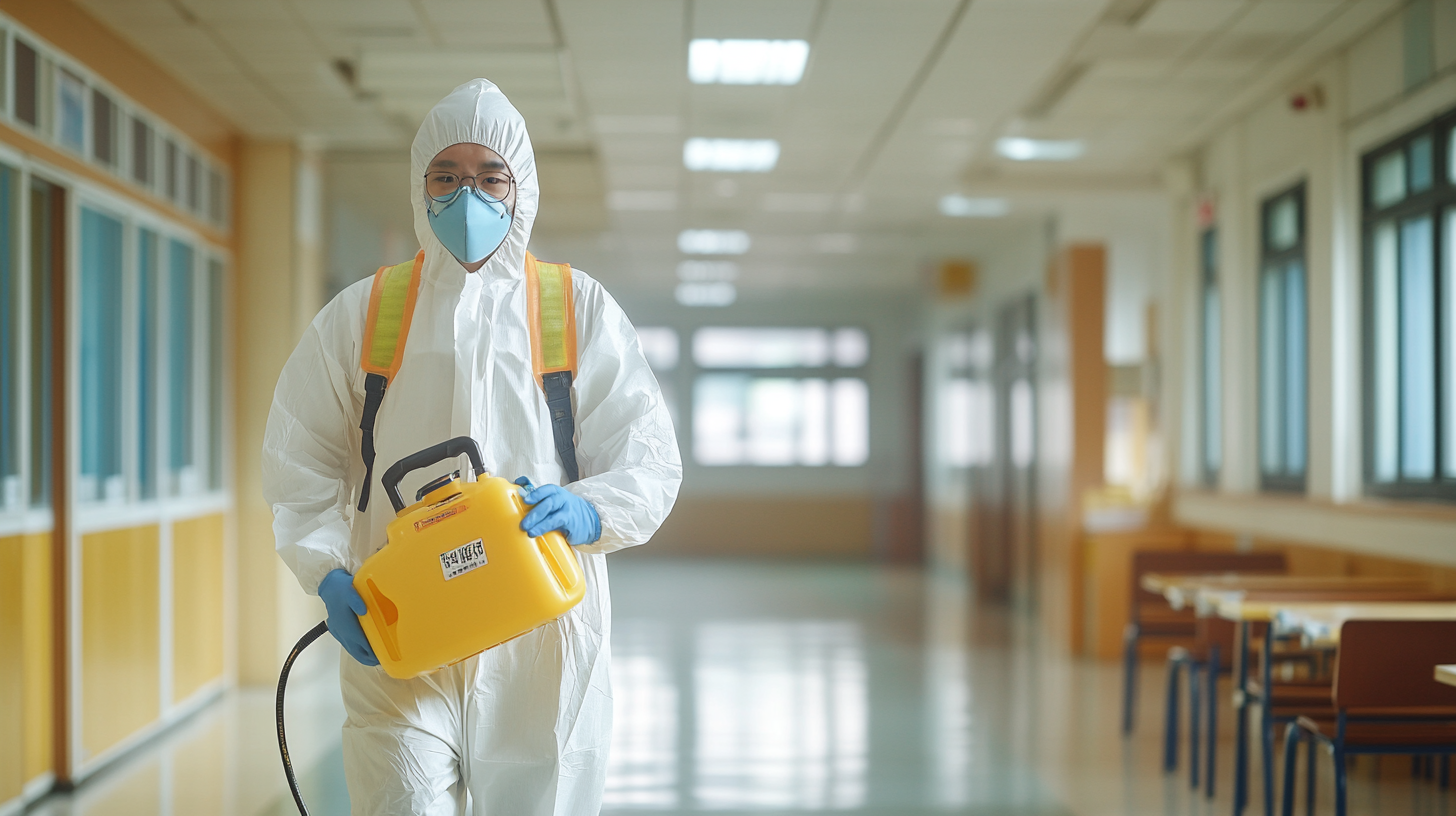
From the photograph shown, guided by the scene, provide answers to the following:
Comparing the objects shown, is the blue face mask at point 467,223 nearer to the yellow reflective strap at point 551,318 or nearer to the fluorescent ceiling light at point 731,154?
the yellow reflective strap at point 551,318

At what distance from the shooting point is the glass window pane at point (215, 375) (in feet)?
18.9

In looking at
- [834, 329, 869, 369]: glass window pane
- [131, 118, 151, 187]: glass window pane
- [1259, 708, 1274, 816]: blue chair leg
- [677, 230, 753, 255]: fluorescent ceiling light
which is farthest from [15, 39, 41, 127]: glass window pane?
[834, 329, 869, 369]: glass window pane

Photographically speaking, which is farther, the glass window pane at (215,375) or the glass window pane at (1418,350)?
the glass window pane at (215,375)

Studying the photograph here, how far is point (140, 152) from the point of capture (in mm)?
4906

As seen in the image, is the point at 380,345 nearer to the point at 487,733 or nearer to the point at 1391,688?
the point at 487,733

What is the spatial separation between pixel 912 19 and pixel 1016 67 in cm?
79

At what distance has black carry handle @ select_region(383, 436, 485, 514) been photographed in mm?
1721

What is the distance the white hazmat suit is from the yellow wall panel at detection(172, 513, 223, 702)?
3.86 m

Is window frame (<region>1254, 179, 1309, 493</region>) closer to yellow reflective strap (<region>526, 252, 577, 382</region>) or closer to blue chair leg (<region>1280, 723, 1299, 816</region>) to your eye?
blue chair leg (<region>1280, 723, 1299, 816</region>)

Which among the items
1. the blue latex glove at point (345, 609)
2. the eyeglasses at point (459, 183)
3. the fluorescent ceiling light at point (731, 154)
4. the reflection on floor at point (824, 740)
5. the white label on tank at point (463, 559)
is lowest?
the reflection on floor at point (824, 740)

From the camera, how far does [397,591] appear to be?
5.52 feet

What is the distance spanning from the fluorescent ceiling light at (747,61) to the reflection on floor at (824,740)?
2840mm

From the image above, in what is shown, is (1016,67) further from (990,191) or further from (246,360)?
(246,360)

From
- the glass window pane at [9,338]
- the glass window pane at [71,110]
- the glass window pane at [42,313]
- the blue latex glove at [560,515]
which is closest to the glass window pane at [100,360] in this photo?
the glass window pane at [42,313]
